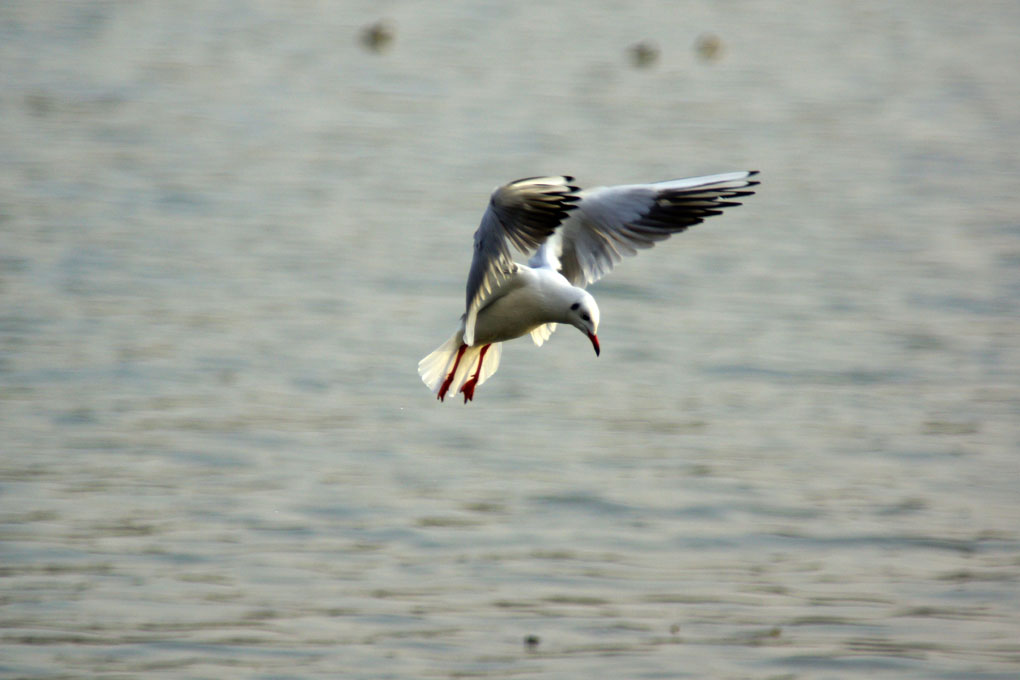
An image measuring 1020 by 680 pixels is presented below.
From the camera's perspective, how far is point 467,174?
54.7 feet

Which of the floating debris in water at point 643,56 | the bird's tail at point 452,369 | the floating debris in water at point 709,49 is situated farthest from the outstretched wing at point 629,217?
the floating debris in water at point 709,49

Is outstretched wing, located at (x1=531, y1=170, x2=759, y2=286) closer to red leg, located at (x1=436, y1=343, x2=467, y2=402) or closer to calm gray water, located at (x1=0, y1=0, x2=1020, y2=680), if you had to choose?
red leg, located at (x1=436, y1=343, x2=467, y2=402)

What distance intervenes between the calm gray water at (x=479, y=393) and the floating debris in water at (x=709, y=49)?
197 centimetres

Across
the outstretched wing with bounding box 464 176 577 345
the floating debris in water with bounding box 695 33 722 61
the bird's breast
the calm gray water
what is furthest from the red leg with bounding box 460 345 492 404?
the floating debris in water with bounding box 695 33 722 61

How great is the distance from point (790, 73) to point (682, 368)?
12.4m

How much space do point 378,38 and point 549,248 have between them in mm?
16086

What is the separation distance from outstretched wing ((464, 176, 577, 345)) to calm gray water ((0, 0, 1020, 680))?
173 centimetres

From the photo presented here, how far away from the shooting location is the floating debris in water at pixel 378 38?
76.1 feet

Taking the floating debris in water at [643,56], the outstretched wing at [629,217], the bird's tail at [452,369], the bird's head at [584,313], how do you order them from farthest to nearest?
the floating debris in water at [643,56], the bird's tail at [452,369], the outstretched wing at [629,217], the bird's head at [584,313]

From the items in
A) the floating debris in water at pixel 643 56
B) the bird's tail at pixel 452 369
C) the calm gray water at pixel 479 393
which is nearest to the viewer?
the calm gray water at pixel 479 393

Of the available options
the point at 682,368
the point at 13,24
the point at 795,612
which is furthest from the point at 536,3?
the point at 795,612

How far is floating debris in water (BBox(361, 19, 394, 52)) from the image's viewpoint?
23203mm

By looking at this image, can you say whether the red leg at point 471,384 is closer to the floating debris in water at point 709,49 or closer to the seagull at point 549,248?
the seagull at point 549,248

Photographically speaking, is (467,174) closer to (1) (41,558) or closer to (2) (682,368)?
(2) (682,368)
